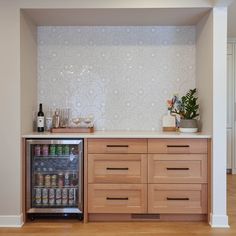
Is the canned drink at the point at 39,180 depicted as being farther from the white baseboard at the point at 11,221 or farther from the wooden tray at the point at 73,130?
the wooden tray at the point at 73,130

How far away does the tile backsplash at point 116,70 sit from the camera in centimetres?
385

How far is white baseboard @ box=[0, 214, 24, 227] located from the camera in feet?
10.5

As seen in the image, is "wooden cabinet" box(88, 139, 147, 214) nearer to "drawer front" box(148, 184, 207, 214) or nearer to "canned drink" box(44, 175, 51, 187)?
"drawer front" box(148, 184, 207, 214)

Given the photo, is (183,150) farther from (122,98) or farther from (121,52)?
(121,52)

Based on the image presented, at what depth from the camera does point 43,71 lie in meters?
3.86

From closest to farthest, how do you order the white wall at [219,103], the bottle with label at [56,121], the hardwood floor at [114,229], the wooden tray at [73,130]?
the hardwood floor at [114,229] → the white wall at [219,103] → the wooden tray at [73,130] → the bottle with label at [56,121]

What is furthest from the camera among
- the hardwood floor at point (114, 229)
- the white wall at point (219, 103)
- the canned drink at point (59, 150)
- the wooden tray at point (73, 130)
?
the wooden tray at point (73, 130)

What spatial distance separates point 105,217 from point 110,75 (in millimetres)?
1605

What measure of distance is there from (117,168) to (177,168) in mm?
600

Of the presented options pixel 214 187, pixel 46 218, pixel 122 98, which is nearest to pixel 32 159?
pixel 46 218

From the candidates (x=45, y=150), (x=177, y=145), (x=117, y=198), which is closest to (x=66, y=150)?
(x=45, y=150)

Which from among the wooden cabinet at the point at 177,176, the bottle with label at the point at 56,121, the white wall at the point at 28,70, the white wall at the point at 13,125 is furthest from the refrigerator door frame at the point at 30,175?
the wooden cabinet at the point at 177,176

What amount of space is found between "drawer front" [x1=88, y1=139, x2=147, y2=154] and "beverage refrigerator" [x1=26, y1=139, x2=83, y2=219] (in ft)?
0.43

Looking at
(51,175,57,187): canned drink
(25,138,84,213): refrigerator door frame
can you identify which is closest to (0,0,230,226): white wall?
(25,138,84,213): refrigerator door frame
